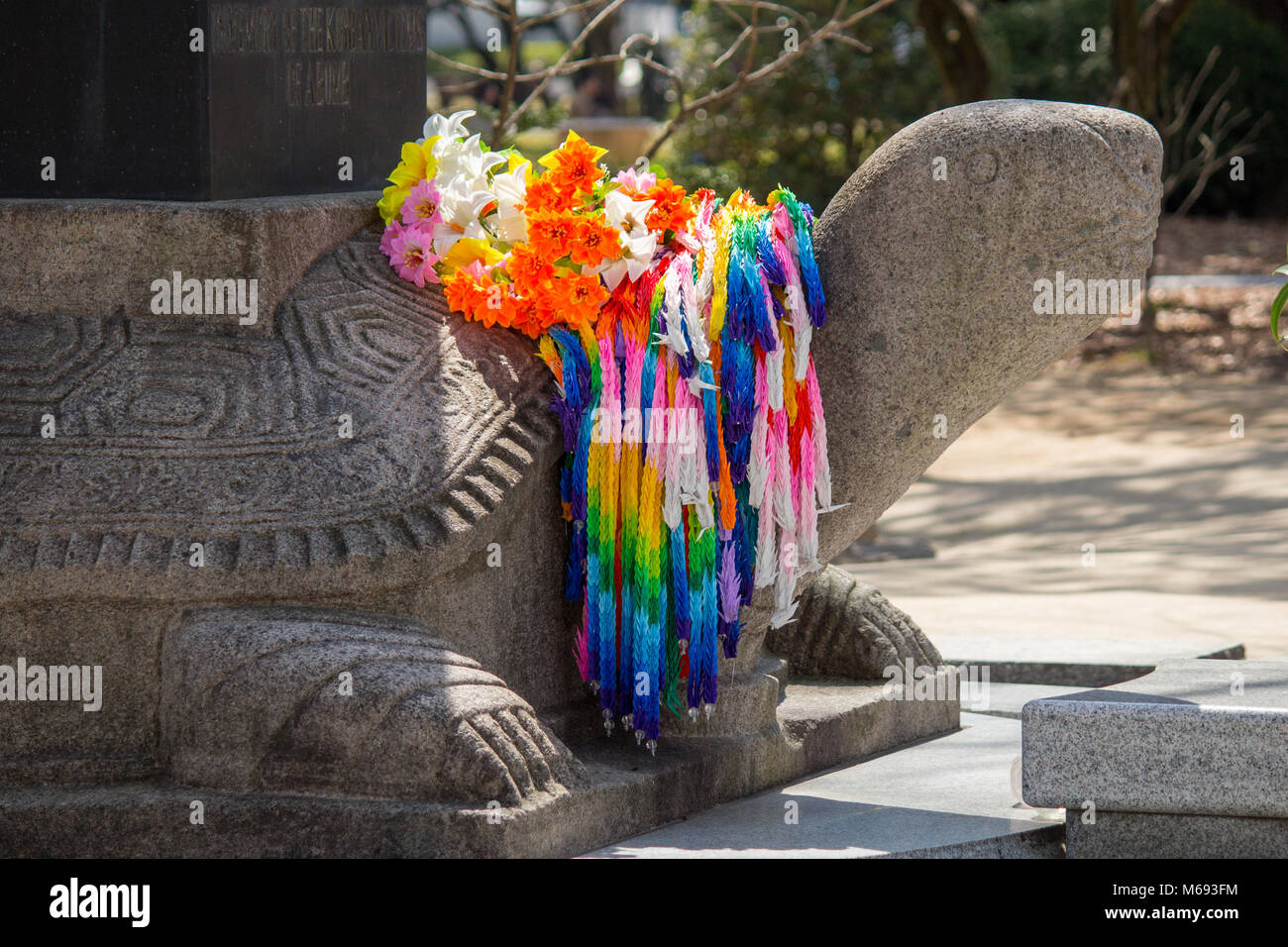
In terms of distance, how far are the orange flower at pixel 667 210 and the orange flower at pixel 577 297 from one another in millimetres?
201

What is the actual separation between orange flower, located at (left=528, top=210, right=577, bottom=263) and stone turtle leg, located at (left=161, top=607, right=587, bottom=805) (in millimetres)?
955

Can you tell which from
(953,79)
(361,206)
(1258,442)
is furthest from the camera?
(953,79)

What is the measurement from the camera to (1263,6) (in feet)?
65.2

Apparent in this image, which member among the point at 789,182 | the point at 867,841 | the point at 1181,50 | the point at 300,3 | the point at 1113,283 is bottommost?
the point at 867,841

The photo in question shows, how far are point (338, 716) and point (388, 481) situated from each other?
526mm

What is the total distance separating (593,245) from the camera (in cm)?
407

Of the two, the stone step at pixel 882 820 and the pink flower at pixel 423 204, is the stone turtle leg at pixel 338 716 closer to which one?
the stone step at pixel 882 820

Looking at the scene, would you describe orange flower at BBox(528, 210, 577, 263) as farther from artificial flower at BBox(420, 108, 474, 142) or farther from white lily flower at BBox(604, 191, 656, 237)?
artificial flower at BBox(420, 108, 474, 142)

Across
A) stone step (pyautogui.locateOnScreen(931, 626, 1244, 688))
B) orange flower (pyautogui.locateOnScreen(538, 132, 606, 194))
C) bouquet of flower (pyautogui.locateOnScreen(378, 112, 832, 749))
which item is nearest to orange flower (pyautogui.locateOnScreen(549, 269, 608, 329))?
bouquet of flower (pyautogui.locateOnScreen(378, 112, 832, 749))

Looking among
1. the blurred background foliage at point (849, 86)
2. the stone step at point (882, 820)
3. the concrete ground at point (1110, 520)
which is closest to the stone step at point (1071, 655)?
the concrete ground at point (1110, 520)

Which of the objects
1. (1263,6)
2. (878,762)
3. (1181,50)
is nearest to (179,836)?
(878,762)

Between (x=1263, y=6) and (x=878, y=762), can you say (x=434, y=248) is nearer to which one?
(x=878, y=762)

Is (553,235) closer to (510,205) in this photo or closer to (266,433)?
(510,205)

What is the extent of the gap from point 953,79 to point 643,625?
352 inches
